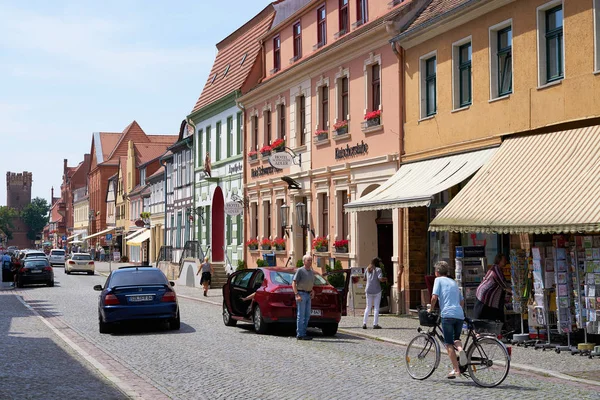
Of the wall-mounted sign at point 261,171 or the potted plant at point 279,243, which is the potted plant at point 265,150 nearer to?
the wall-mounted sign at point 261,171

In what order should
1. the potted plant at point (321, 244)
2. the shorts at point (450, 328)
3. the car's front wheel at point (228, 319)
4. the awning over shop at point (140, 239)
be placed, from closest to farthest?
the shorts at point (450, 328), the car's front wheel at point (228, 319), the potted plant at point (321, 244), the awning over shop at point (140, 239)

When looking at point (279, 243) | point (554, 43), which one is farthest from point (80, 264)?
point (554, 43)

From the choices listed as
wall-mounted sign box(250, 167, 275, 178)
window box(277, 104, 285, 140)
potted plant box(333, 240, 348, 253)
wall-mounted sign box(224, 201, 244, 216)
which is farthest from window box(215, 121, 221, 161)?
potted plant box(333, 240, 348, 253)

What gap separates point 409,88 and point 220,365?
1323 centimetres

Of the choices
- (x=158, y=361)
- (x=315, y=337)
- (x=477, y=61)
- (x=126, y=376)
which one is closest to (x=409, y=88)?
(x=477, y=61)

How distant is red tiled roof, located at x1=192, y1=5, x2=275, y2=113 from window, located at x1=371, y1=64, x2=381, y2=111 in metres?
12.5

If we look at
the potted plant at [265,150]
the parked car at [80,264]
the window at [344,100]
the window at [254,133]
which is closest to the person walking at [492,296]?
the window at [344,100]

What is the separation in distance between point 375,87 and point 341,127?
2.40 metres

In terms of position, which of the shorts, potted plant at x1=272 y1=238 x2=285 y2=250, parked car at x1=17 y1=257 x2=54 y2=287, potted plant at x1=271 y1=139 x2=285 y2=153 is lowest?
the shorts

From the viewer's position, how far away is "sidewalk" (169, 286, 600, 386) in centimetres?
1373

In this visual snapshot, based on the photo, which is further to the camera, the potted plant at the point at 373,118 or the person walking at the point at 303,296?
the potted plant at the point at 373,118

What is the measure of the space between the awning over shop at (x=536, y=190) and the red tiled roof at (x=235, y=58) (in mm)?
22292

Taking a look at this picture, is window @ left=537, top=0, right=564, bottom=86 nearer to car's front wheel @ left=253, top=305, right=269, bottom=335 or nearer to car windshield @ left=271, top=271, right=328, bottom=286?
car windshield @ left=271, top=271, right=328, bottom=286

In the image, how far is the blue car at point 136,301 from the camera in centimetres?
2047
